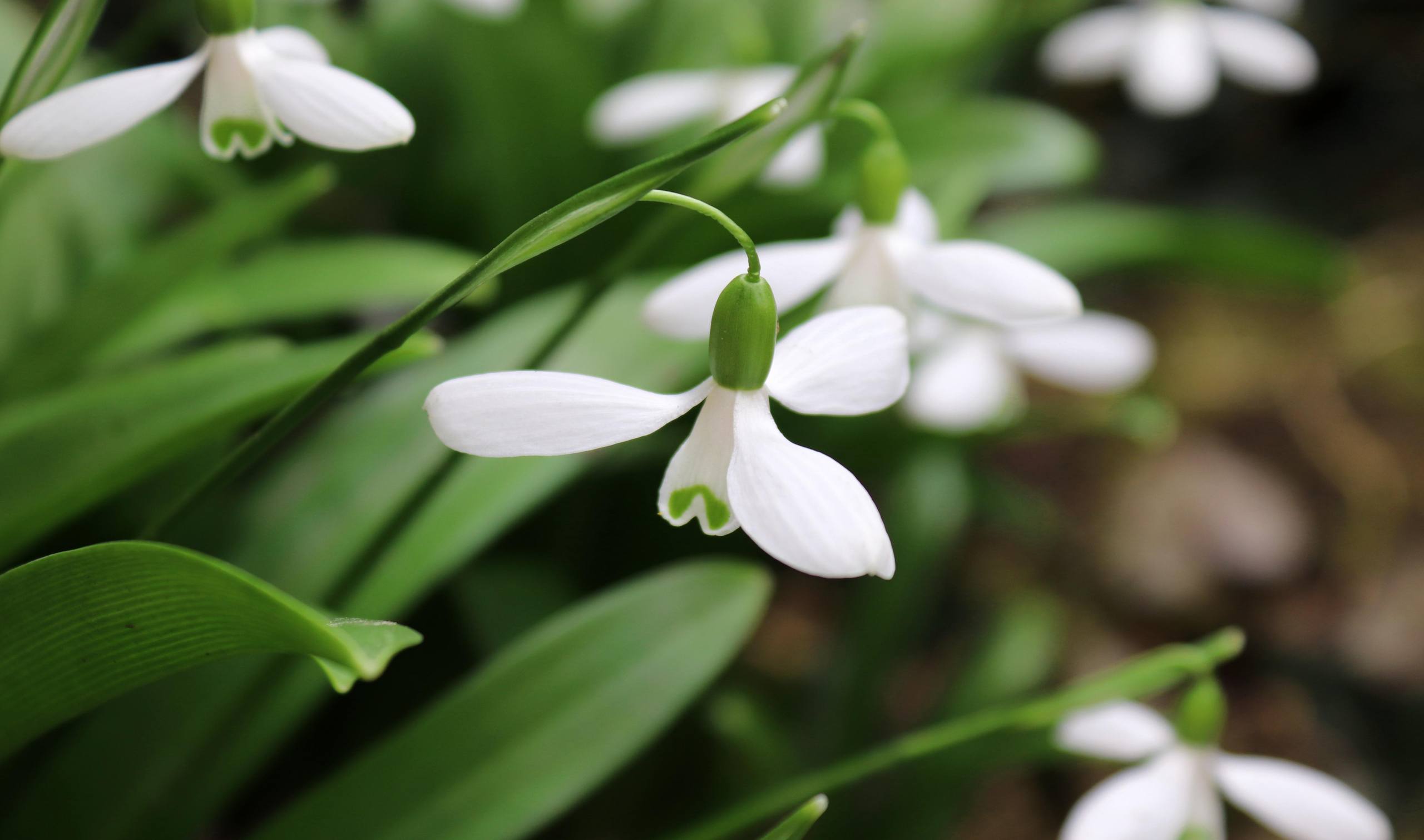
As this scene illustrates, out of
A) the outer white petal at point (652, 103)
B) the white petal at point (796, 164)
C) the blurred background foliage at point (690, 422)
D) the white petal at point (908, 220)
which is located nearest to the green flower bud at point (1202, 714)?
the blurred background foliage at point (690, 422)

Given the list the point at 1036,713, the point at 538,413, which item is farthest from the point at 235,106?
the point at 1036,713

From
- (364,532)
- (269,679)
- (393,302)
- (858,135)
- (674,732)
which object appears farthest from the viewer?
(858,135)

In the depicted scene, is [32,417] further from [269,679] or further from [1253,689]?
[1253,689]

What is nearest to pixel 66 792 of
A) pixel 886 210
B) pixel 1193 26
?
pixel 886 210

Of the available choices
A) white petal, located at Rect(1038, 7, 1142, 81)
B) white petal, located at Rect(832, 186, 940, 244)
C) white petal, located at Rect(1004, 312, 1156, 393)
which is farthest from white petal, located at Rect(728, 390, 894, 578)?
white petal, located at Rect(1038, 7, 1142, 81)

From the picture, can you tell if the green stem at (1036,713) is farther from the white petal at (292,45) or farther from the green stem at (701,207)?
the white petal at (292,45)

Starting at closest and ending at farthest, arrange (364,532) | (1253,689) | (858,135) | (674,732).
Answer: (364,532) → (674,732) → (858,135) → (1253,689)

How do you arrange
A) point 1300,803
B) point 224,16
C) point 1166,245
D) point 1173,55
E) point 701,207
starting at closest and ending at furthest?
point 701,207, point 224,16, point 1300,803, point 1173,55, point 1166,245

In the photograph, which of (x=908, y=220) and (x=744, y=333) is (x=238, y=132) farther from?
(x=908, y=220)
